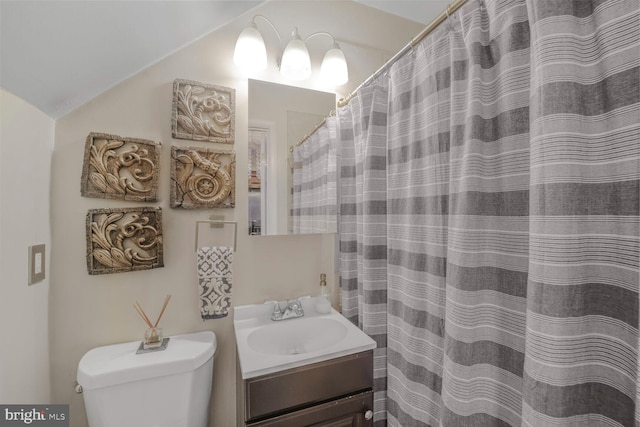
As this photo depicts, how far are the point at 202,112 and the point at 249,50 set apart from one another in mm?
362

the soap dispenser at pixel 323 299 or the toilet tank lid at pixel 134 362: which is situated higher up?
the soap dispenser at pixel 323 299

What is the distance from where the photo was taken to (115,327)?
43.8 inches

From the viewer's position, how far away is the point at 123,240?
1101mm

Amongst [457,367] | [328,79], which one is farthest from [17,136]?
[457,367]

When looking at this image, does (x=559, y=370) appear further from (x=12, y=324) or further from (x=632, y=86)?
(x=12, y=324)

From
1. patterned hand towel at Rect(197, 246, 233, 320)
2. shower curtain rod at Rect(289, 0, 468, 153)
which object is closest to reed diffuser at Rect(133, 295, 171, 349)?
patterned hand towel at Rect(197, 246, 233, 320)

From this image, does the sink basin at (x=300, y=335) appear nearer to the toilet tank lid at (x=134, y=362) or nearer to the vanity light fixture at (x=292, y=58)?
the toilet tank lid at (x=134, y=362)

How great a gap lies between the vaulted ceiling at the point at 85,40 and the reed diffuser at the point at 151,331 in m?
0.85

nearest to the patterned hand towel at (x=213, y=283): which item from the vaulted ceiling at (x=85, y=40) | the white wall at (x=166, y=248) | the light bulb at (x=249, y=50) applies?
the white wall at (x=166, y=248)

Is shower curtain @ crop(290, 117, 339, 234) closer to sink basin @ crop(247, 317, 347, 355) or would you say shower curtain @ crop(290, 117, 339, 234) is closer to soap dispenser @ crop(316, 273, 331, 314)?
soap dispenser @ crop(316, 273, 331, 314)

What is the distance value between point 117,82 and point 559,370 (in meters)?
1.68

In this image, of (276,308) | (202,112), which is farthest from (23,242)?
(276,308)

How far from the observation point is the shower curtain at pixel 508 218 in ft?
1.69

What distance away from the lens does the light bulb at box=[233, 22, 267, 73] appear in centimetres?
123
